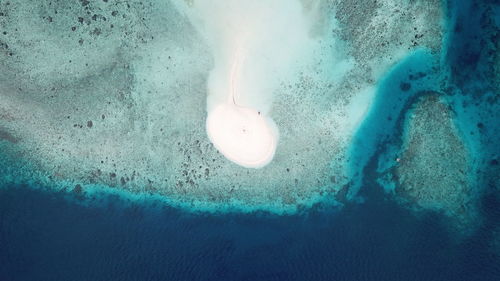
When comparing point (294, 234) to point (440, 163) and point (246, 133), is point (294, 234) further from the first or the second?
point (440, 163)

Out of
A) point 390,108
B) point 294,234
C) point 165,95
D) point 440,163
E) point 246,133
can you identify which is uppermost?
point 390,108

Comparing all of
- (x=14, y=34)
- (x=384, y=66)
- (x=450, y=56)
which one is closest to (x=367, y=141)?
(x=384, y=66)

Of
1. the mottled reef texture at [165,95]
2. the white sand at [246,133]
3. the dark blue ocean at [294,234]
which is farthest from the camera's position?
the white sand at [246,133]

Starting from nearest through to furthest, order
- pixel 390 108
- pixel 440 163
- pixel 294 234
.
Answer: pixel 440 163 < pixel 390 108 < pixel 294 234

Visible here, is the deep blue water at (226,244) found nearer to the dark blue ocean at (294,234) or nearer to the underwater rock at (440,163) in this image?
the dark blue ocean at (294,234)

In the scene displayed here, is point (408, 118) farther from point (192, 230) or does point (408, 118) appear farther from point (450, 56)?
point (192, 230)

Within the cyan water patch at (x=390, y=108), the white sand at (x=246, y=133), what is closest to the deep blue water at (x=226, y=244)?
the cyan water patch at (x=390, y=108)

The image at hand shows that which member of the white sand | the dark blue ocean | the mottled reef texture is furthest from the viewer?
the white sand

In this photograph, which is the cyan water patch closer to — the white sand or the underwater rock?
the underwater rock

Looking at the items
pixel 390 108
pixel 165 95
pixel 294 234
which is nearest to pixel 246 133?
pixel 165 95

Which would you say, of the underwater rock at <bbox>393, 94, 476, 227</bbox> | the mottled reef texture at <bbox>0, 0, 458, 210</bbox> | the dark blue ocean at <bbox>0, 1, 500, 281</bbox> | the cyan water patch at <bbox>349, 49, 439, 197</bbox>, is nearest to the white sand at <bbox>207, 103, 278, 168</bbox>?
the mottled reef texture at <bbox>0, 0, 458, 210</bbox>
